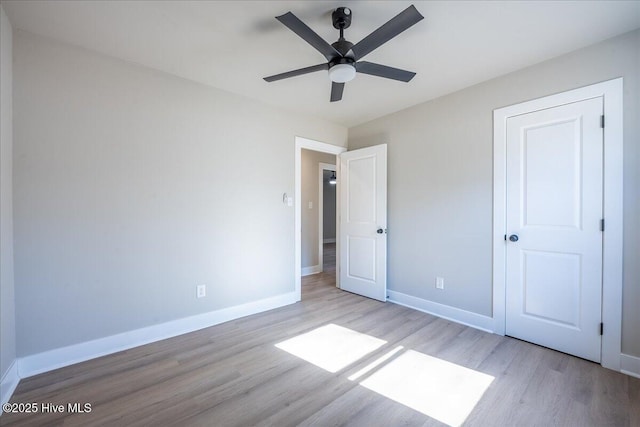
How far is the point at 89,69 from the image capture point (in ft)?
7.29

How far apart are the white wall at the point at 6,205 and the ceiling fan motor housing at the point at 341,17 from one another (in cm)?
216

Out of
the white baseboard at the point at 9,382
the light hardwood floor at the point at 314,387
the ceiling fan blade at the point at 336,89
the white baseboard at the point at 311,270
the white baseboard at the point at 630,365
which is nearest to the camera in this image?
the light hardwood floor at the point at 314,387

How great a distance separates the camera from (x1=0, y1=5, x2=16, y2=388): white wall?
1758mm

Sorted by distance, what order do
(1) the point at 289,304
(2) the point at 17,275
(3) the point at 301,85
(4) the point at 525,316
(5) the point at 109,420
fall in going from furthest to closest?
(1) the point at 289,304, (3) the point at 301,85, (4) the point at 525,316, (2) the point at 17,275, (5) the point at 109,420

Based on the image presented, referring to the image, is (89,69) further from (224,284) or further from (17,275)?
(224,284)

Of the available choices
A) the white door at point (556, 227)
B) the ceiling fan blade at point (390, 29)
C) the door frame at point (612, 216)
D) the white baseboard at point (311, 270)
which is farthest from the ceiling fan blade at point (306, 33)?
the white baseboard at point (311, 270)

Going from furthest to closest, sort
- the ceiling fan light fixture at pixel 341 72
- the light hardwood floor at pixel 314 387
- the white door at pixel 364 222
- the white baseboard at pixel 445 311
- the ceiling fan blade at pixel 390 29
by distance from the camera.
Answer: the white door at pixel 364 222, the white baseboard at pixel 445 311, the ceiling fan light fixture at pixel 341 72, the light hardwood floor at pixel 314 387, the ceiling fan blade at pixel 390 29

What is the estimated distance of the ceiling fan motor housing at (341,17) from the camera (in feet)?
5.70

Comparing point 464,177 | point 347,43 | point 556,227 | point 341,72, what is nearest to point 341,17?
point 347,43

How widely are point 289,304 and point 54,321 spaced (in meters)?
2.21

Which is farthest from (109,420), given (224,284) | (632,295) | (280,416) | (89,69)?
(632,295)

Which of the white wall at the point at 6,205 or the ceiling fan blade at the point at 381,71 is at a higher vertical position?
the ceiling fan blade at the point at 381,71

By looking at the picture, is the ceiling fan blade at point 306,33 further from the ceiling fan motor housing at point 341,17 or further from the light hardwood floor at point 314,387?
the light hardwood floor at point 314,387

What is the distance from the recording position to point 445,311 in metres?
3.07
